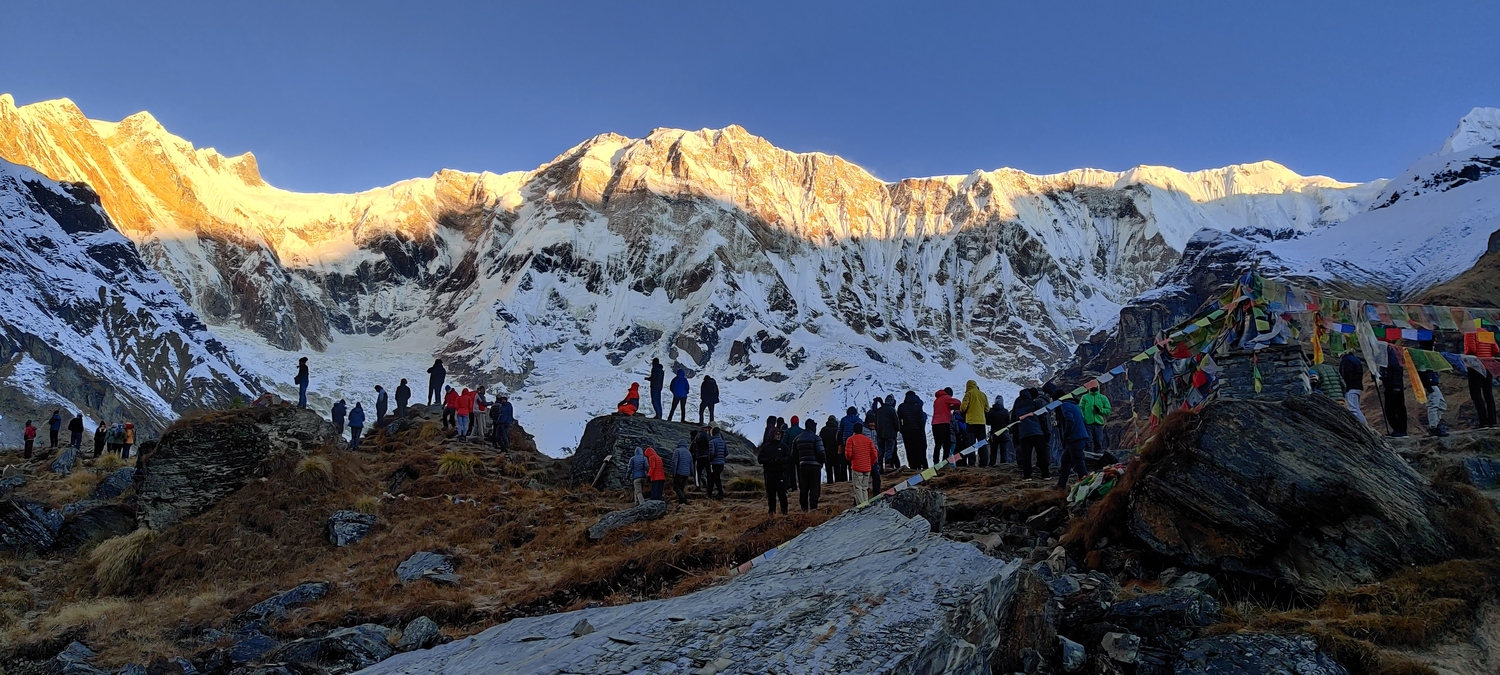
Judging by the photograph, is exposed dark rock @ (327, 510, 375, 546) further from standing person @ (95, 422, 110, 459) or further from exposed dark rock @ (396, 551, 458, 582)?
standing person @ (95, 422, 110, 459)

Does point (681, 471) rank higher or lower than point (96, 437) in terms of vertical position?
lower

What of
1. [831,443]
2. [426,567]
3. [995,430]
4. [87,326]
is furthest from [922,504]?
[87,326]

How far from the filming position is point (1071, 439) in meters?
13.3

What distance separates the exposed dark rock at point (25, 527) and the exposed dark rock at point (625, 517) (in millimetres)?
10236

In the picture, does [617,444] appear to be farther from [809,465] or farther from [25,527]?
[25,527]

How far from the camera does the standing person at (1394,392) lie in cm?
1440

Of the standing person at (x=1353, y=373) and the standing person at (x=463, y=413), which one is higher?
the standing person at (x=463, y=413)

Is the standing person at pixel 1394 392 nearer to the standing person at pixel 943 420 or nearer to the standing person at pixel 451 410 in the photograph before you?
the standing person at pixel 943 420

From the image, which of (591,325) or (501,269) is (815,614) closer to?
(591,325)

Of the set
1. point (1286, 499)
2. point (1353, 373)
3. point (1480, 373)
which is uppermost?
point (1353, 373)

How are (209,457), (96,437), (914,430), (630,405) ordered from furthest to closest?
(96,437) → (630,405) → (914,430) → (209,457)

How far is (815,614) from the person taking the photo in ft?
20.5

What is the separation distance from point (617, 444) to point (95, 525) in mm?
10305

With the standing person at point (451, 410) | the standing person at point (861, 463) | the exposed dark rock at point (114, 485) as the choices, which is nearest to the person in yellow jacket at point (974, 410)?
the standing person at point (861, 463)
